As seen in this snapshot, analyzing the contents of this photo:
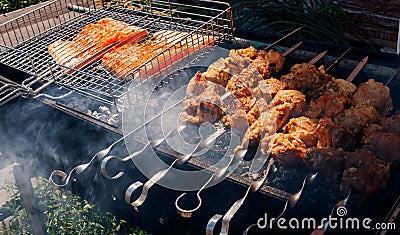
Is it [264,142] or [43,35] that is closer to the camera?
[264,142]

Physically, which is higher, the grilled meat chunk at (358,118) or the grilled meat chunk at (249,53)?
the grilled meat chunk at (358,118)

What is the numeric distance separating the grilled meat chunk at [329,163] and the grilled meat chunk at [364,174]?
61 mm

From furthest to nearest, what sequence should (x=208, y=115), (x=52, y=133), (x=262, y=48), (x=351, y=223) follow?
(x=262, y=48), (x=52, y=133), (x=208, y=115), (x=351, y=223)

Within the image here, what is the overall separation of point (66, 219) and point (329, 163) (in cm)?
315

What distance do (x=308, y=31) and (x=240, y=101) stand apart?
240cm

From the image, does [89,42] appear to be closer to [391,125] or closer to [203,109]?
[203,109]

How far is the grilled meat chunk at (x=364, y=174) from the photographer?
94.1 inches

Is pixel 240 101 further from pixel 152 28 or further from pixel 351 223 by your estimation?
pixel 152 28

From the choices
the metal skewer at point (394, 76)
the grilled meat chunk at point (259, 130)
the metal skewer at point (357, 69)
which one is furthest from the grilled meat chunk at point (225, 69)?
the metal skewer at point (394, 76)

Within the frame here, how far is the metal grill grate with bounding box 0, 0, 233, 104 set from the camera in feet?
12.6

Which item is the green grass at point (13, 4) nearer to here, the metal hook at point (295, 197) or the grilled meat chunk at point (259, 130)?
the grilled meat chunk at point (259, 130)

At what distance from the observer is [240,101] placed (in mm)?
3355

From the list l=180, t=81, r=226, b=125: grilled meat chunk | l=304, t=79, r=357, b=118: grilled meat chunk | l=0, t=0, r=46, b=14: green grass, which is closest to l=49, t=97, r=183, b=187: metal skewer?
l=180, t=81, r=226, b=125: grilled meat chunk

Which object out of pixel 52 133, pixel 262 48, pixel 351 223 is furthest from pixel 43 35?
pixel 351 223
